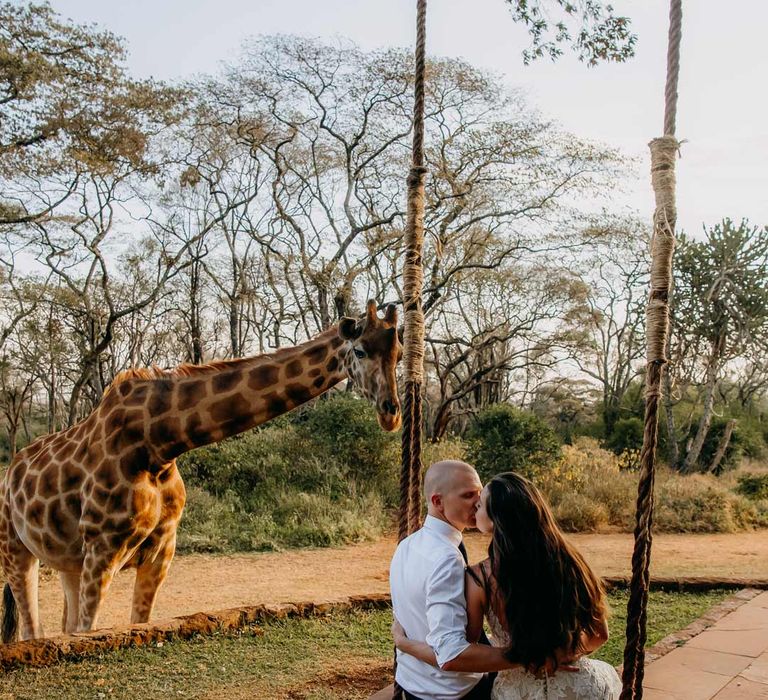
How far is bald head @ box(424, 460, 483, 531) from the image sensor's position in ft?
7.82

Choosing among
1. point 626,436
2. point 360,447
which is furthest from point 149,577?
point 626,436

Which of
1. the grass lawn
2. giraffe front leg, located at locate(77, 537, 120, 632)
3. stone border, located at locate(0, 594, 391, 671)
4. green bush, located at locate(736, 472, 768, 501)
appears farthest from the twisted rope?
green bush, located at locate(736, 472, 768, 501)

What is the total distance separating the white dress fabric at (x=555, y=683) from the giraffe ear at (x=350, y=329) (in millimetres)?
2158

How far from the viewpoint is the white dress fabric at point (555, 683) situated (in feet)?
7.59

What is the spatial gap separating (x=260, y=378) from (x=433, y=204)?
50.0 ft

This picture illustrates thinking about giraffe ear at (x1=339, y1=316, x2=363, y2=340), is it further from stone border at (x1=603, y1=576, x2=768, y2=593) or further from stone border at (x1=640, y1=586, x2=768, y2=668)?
stone border at (x1=603, y1=576, x2=768, y2=593)

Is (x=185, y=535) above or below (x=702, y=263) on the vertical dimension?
below

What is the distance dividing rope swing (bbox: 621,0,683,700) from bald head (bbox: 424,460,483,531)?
0.65 metres

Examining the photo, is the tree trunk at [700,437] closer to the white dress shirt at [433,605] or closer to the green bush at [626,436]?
the green bush at [626,436]

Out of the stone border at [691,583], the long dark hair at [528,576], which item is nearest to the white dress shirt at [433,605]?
the long dark hair at [528,576]

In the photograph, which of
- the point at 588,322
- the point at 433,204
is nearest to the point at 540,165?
the point at 433,204

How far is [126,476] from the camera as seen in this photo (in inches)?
173

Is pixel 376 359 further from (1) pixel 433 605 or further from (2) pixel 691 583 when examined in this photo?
(2) pixel 691 583

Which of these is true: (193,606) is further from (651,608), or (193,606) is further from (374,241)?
(374,241)
